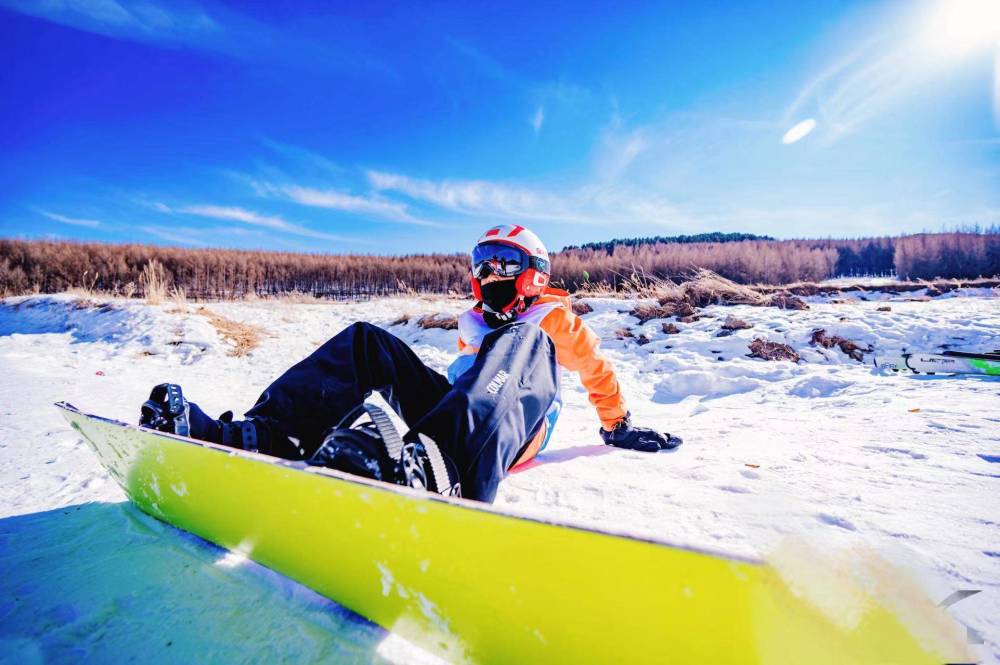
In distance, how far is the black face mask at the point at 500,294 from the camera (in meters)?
1.87

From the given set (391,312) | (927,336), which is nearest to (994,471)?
(927,336)

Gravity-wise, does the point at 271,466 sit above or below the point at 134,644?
above

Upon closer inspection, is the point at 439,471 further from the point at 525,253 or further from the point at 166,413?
the point at 525,253

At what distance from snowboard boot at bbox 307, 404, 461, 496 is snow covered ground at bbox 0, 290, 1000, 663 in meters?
0.22

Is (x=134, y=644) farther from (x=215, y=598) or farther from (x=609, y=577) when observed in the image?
(x=609, y=577)

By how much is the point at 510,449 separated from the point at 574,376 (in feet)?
11.3

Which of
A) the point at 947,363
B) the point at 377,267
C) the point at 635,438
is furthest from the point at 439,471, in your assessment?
the point at 377,267

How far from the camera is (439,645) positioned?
81cm

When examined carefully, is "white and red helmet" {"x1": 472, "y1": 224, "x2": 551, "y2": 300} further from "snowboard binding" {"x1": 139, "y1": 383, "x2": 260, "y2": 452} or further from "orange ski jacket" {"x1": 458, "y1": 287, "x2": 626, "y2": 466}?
"snowboard binding" {"x1": 139, "y1": 383, "x2": 260, "y2": 452}

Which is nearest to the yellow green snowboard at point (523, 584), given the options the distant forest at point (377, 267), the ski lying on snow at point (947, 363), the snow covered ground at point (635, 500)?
the snow covered ground at point (635, 500)

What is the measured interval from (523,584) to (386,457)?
1.44 feet

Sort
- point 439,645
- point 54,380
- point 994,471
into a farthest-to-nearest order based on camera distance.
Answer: point 54,380, point 994,471, point 439,645

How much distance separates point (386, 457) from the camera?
944mm

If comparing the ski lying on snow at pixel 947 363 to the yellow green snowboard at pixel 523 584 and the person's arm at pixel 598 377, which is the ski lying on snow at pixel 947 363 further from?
the yellow green snowboard at pixel 523 584
